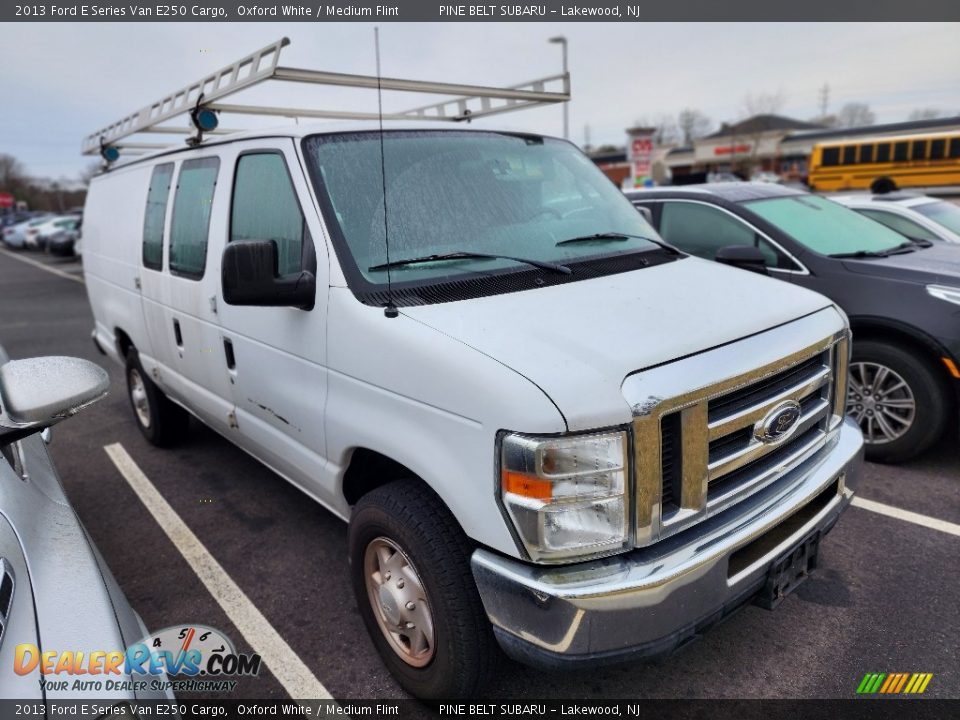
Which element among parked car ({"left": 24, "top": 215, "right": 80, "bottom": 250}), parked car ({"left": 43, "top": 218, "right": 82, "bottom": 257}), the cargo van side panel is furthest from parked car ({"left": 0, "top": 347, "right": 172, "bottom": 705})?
parked car ({"left": 24, "top": 215, "right": 80, "bottom": 250})

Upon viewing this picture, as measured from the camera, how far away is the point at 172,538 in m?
3.81

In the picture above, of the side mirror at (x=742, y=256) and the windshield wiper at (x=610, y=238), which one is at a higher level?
the windshield wiper at (x=610, y=238)

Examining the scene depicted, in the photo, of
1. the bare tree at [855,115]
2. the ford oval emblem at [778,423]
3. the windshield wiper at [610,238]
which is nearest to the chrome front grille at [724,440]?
the ford oval emblem at [778,423]

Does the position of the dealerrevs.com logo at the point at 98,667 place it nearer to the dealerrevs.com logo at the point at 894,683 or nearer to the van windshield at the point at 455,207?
the van windshield at the point at 455,207

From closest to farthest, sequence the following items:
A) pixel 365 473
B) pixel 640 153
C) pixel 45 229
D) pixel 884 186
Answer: pixel 365 473
pixel 640 153
pixel 884 186
pixel 45 229

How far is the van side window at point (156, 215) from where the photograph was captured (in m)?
4.18

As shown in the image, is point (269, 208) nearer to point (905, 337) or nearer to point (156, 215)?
point (156, 215)

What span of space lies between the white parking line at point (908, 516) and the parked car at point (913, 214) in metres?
3.61

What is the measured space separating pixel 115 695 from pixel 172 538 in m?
2.61

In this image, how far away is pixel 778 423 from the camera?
7.47ft

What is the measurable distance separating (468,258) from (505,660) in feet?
5.03

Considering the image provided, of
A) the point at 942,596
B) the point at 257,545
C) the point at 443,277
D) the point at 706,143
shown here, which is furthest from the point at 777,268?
the point at 706,143

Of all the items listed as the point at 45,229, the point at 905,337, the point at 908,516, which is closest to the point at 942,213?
the point at 905,337

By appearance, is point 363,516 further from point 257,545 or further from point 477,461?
point 257,545
